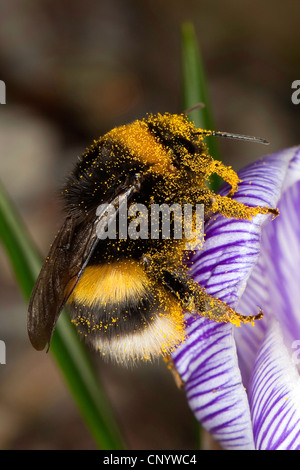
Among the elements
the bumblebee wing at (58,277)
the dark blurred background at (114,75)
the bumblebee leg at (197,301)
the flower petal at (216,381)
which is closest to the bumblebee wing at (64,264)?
the bumblebee wing at (58,277)

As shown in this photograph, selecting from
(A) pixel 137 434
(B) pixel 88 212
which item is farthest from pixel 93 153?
(A) pixel 137 434

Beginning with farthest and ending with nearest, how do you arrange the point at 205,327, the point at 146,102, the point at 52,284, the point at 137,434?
the point at 146,102
the point at 137,434
the point at 205,327
the point at 52,284

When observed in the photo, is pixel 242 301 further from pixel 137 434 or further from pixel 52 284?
pixel 137 434

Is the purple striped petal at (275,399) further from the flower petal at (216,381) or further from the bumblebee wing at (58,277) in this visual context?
the bumblebee wing at (58,277)

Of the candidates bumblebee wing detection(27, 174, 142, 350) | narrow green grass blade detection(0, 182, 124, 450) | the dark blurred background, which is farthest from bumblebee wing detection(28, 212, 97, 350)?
the dark blurred background

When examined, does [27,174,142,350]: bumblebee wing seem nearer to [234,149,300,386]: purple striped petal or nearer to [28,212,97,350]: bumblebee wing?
[28,212,97,350]: bumblebee wing

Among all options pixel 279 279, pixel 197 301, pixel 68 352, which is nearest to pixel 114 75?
pixel 68 352
